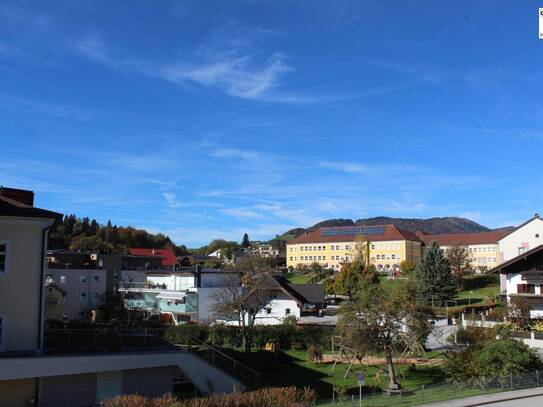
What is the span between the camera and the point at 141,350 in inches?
980

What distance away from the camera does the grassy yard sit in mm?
30953

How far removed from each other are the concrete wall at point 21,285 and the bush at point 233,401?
796 centimetres

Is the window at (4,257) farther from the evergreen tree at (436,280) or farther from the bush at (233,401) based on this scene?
the evergreen tree at (436,280)

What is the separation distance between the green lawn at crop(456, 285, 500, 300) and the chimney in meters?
64.5

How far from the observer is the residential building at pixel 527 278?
155ft

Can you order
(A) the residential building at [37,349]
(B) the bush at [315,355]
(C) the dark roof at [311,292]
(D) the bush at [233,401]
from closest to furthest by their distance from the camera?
(D) the bush at [233,401]
(A) the residential building at [37,349]
(B) the bush at [315,355]
(C) the dark roof at [311,292]

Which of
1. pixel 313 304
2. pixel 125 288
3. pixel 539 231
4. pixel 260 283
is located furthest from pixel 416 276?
pixel 125 288

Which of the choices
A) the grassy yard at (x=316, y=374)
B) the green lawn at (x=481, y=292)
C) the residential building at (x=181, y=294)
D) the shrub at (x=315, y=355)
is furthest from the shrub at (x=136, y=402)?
the green lawn at (x=481, y=292)

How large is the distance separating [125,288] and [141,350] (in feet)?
175

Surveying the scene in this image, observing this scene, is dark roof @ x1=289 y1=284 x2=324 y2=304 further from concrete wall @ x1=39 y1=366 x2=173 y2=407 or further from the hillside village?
concrete wall @ x1=39 y1=366 x2=173 y2=407

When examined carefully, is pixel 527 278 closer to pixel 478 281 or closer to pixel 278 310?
pixel 278 310

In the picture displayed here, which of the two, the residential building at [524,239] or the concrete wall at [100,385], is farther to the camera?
the residential building at [524,239]

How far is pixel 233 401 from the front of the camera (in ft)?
52.3

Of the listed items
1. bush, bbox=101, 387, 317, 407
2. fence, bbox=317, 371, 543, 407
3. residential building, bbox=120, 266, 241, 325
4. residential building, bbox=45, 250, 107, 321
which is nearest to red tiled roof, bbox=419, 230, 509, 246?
residential building, bbox=120, 266, 241, 325
